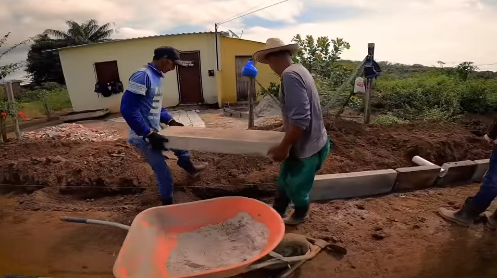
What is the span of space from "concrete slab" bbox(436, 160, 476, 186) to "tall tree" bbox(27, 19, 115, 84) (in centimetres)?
2454

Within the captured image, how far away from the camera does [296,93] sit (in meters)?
2.55

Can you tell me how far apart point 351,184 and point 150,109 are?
8.25ft

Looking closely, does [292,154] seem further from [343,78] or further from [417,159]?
[343,78]

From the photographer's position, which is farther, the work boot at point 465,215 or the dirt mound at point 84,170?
the dirt mound at point 84,170

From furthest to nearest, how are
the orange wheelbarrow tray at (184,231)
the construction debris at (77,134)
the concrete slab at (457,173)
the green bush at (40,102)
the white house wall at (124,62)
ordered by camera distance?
the green bush at (40,102)
the white house wall at (124,62)
the construction debris at (77,134)
the concrete slab at (457,173)
the orange wheelbarrow tray at (184,231)

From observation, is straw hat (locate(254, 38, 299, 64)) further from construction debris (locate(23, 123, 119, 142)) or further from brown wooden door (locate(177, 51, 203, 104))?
brown wooden door (locate(177, 51, 203, 104))

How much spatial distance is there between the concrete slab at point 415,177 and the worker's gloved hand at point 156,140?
9.65 feet

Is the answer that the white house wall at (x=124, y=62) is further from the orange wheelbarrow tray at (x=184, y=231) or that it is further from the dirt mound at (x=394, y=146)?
Answer: the orange wheelbarrow tray at (x=184, y=231)

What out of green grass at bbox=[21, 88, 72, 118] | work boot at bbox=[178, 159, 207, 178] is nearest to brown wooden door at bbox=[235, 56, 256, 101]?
green grass at bbox=[21, 88, 72, 118]

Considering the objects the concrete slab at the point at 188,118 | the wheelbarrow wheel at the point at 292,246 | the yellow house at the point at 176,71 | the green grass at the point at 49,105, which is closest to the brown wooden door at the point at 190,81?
the yellow house at the point at 176,71

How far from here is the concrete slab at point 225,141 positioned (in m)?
2.85

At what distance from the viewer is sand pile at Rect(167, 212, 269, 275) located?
7.80 feet

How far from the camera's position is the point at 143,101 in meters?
3.11

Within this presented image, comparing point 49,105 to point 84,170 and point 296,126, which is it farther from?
point 296,126
